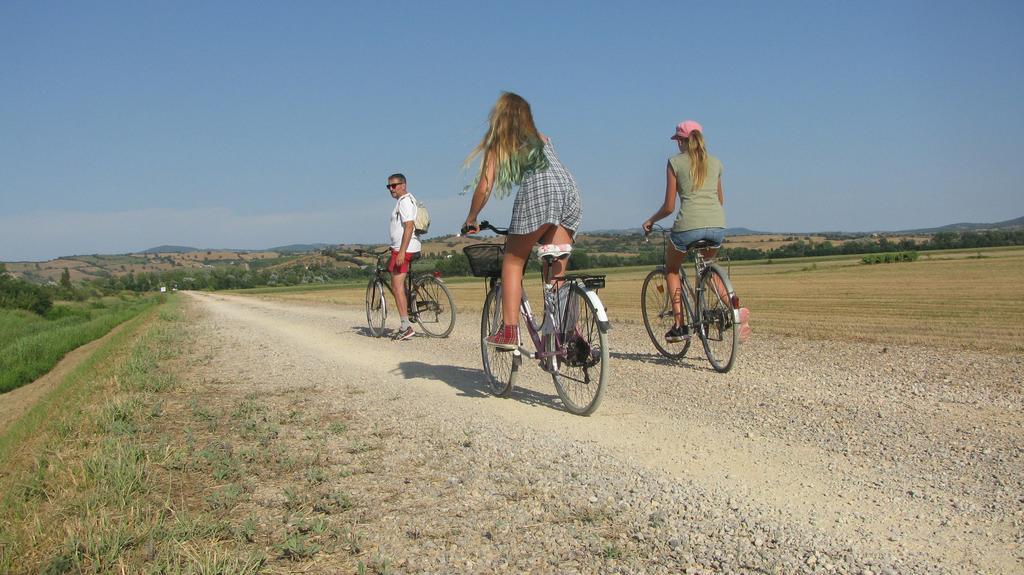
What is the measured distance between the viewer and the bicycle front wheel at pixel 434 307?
10531 millimetres

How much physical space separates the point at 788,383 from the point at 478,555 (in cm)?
404

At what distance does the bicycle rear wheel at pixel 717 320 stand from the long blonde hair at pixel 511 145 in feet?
7.96

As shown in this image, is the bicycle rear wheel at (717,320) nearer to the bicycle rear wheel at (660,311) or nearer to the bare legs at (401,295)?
the bicycle rear wheel at (660,311)

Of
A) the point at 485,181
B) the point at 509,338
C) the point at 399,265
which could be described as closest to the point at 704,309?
the point at 509,338

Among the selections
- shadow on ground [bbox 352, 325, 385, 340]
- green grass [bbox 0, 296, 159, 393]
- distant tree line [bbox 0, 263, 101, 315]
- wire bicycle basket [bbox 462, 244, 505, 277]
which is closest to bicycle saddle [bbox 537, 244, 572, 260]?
wire bicycle basket [bbox 462, 244, 505, 277]

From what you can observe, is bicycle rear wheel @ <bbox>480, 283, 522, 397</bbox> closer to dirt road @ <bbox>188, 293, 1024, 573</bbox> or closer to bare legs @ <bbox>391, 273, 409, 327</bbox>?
dirt road @ <bbox>188, 293, 1024, 573</bbox>

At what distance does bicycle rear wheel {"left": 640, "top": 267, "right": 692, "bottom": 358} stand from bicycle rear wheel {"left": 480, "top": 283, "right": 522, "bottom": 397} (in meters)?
2.24

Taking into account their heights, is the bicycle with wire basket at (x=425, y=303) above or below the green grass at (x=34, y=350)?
above

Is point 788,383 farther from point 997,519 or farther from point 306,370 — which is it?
point 306,370

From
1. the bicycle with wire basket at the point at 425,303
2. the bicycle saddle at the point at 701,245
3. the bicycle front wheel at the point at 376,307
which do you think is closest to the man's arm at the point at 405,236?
the bicycle with wire basket at the point at 425,303

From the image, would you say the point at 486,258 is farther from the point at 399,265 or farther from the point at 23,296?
the point at 23,296

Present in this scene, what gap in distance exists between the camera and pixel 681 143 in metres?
6.86

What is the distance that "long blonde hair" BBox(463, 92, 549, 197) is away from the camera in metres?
5.04

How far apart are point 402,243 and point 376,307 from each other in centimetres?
174
